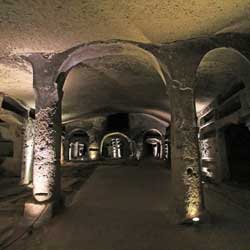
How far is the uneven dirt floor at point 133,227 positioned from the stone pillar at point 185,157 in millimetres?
265

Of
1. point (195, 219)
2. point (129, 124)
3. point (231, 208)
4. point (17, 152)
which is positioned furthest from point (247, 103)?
point (129, 124)

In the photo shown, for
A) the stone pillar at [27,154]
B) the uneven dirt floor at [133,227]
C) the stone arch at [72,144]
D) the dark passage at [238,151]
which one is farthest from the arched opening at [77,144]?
the uneven dirt floor at [133,227]

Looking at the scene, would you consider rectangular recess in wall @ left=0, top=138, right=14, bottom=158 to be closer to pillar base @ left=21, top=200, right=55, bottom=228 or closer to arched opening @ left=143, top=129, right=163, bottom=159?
pillar base @ left=21, top=200, right=55, bottom=228

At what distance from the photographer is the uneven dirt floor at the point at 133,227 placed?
115 inches

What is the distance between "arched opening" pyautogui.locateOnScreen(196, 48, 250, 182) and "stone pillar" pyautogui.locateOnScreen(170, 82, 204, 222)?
150cm

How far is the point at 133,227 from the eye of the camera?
Answer: 345cm

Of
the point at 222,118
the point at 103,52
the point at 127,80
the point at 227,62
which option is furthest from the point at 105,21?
the point at 222,118

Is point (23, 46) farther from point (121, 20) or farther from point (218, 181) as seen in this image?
Answer: point (218, 181)

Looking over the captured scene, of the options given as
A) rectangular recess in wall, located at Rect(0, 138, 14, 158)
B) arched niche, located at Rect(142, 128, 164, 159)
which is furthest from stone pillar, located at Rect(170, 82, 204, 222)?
arched niche, located at Rect(142, 128, 164, 159)

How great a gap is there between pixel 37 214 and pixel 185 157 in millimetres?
2700

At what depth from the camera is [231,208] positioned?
461 cm

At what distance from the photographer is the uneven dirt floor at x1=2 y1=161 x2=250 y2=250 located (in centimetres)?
293

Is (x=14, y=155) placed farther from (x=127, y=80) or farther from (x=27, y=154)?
(x=127, y=80)

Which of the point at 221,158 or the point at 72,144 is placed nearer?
the point at 221,158
